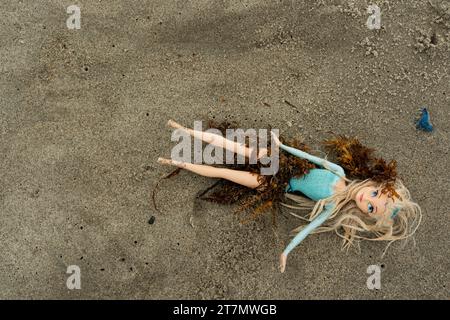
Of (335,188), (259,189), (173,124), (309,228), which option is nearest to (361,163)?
(335,188)

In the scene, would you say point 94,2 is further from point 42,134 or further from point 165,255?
point 165,255

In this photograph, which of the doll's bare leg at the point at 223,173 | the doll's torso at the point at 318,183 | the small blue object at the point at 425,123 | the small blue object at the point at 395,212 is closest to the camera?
the small blue object at the point at 395,212

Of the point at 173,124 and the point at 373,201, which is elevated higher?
the point at 173,124

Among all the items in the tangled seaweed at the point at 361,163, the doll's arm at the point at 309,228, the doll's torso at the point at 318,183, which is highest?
the tangled seaweed at the point at 361,163

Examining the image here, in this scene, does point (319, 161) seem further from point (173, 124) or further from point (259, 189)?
point (173, 124)

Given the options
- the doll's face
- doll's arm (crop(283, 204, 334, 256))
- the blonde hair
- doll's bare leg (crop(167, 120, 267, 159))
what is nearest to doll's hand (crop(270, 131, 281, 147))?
doll's bare leg (crop(167, 120, 267, 159))

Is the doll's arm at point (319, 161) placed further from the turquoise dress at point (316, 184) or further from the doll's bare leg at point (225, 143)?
the doll's bare leg at point (225, 143)

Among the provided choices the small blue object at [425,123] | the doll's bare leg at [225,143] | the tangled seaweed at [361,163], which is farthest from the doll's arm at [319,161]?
the small blue object at [425,123]
